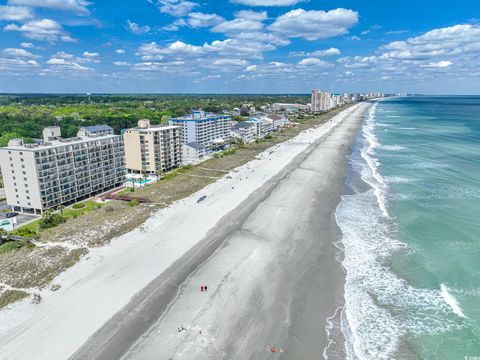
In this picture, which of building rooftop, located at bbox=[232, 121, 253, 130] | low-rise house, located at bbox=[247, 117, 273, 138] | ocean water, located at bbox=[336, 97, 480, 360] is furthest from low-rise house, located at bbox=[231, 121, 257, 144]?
ocean water, located at bbox=[336, 97, 480, 360]

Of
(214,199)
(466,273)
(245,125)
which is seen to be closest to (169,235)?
(214,199)

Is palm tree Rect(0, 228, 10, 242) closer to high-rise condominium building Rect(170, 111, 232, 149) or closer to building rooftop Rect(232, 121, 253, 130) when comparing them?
high-rise condominium building Rect(170, 111, 232, 149)

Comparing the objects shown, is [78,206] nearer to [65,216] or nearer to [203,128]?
[65,216]

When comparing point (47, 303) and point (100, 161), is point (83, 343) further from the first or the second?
point (100, 161)

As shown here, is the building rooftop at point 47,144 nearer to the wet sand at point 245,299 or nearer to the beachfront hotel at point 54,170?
the beachfront hotel at point 54,170

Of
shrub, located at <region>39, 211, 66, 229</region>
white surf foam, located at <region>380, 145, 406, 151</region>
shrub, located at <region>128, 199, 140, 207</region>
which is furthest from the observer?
white surf foam, located at <region>380, 145, 406, 151</region>

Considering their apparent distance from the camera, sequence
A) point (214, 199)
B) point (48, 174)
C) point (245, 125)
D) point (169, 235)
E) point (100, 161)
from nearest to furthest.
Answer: point (169, 235)
point (48, 174)
point (214, 199)
point (100, 161)
point (245, 125)

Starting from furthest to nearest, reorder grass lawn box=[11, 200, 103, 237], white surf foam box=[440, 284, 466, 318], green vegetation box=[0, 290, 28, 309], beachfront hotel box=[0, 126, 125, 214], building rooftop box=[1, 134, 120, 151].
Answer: building rooftop box=[1, 134, 120, 151] < beachfront hotel box=[0, 126, 125, 214] < grass lawn box=[11, 200, 103, 237] < green vegetation box=[0, 290, 28, 309] < white surf foam box=[440, 284, 466, 318]
